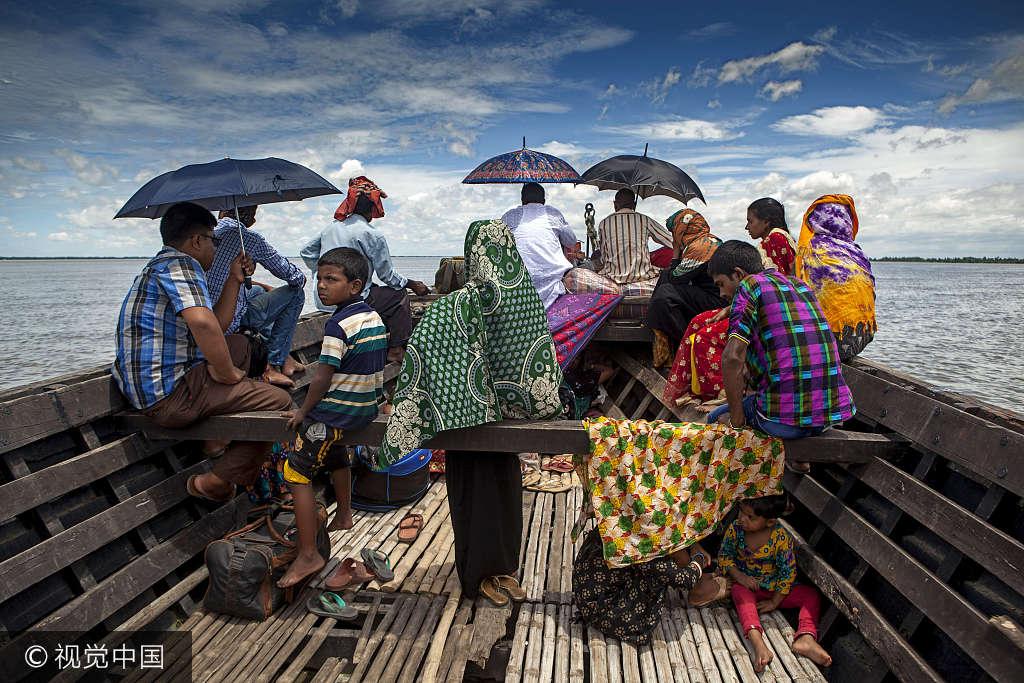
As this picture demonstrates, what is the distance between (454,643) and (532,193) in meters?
4.38

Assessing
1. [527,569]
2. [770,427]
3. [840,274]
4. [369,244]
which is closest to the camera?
[770,427]

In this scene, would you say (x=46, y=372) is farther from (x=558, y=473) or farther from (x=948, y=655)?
(x=948, y=655)

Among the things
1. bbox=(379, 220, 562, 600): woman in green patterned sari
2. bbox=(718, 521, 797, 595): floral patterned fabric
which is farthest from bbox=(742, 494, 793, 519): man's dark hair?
bbox=(379, 220, 562, 600): woman in green patterned sari

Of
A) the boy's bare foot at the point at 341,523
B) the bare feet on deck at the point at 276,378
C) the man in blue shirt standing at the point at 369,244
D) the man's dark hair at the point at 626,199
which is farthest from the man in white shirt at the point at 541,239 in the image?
the boy's bare foot at the point at 341,523

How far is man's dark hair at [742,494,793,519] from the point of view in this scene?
2.87m

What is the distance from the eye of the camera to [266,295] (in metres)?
4.31

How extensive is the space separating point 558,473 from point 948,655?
2.89 m

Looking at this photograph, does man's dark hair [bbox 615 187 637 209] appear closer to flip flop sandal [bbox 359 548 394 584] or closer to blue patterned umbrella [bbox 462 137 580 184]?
blue patterned umbrella [bbox 462 137 580 184]

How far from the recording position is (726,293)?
302cm

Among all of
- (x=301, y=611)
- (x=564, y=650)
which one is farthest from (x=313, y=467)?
(x=564, y=650)

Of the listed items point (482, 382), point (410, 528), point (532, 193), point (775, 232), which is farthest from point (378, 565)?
point (532, 193)

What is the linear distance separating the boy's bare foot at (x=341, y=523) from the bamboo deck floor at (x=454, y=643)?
1.31 ft

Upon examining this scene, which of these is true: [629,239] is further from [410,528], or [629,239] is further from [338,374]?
[338,374]

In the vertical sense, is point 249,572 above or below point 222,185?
below
